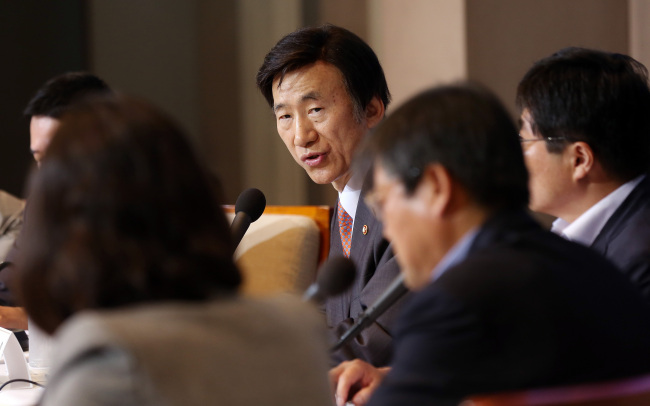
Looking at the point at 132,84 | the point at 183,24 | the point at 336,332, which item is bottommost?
the point at 336,332

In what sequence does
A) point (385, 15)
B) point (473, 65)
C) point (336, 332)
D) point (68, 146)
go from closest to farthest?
point (68, 146), point (336, 332), point (473, 65), point (385, 15)

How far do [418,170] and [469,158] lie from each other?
0.19 feet

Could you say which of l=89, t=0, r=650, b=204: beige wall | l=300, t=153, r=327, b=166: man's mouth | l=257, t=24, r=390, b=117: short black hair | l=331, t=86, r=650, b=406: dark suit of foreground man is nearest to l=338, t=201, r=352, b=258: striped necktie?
l=300, t=153, r=327, b=166: man's mouth

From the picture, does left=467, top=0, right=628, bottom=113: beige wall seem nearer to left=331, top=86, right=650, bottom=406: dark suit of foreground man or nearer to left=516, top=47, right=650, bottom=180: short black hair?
left=516, top=47, right=650, bottom=180: short black hair

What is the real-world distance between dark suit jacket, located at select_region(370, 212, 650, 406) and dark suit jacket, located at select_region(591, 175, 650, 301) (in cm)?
54

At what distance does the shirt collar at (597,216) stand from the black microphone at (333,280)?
631 millimetres

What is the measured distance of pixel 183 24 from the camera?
4043mm

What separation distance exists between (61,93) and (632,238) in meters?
1.74

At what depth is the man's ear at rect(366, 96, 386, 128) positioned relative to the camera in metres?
2.05

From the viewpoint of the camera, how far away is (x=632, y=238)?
4.95 ft

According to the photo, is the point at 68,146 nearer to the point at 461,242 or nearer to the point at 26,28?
the point at 461,242

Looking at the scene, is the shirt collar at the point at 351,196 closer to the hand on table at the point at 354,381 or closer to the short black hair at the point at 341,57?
the short black hair at the point at 341,57

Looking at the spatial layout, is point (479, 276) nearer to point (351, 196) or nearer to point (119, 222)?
point (119, 222)

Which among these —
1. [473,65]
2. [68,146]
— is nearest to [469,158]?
[68,146]
